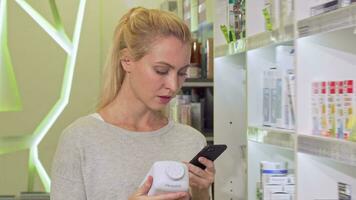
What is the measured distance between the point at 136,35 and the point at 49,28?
3.33m

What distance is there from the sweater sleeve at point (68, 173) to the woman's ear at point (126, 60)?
24 cm

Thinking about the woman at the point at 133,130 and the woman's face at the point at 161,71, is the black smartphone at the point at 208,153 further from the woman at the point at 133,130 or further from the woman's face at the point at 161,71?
the woman's face at the point at 161,71

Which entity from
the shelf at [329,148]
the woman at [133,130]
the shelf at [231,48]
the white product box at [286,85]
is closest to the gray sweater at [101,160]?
the woman at [133,130]

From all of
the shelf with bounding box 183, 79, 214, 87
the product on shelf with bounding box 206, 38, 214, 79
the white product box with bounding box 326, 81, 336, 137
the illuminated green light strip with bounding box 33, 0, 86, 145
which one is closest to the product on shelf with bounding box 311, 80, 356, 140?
the white product box with bounding box 326, 81, 336, 137

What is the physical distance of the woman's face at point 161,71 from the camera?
1458 mm

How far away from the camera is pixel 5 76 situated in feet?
15.1

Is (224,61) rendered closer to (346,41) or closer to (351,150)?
(346,41)

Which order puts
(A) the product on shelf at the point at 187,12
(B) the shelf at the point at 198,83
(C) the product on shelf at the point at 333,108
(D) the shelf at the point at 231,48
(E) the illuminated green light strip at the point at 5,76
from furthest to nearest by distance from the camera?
(E) the illuminated green light strip at the point at 5,76 → (A) the product on shelf at the point at 187,12 → (B) the shelf at the point at 198,83 → (D) the shelf at the point at 231,48 → (C) the product on shelf at the point at 333,108

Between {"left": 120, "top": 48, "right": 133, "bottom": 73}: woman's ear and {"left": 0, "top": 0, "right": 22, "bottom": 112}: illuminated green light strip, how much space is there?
10.9 feet

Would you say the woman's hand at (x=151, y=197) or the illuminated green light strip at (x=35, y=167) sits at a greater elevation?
the woman's hand at (x=151, y=197)

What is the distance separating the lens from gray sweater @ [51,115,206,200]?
1.45 meters

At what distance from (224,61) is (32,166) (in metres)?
2.54

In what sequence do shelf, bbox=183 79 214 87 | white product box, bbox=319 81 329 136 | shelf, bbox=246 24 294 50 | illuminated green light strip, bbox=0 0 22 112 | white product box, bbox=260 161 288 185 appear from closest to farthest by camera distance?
white product box, bbox=319 81 329 136 < shelf, bbox=246 24 294 50 < white product box, bbox=260 161 288 185 < shelf, bbox=183 79 214 87 < illuminated green light strip, bbox=0 0 22 112

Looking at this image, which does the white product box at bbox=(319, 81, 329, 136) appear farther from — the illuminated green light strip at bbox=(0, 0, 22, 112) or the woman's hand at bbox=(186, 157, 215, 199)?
the illuminated green light strip at bbox=(0, 0, 22, 112)
